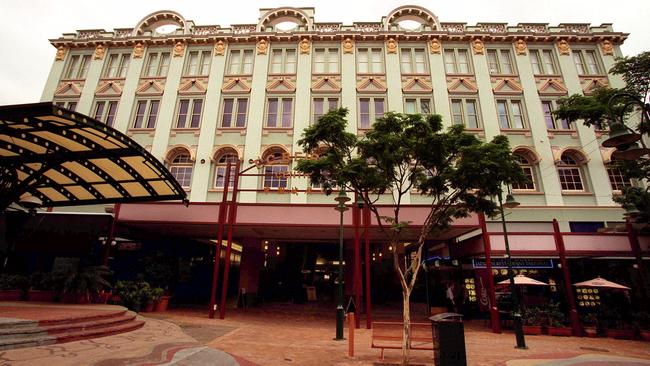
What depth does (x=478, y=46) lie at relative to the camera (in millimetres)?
20750

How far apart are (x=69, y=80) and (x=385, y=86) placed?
19.9 m

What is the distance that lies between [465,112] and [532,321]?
1147 centimetres

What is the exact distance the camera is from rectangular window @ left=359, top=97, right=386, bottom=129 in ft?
63.2

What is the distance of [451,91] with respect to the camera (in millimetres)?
19781

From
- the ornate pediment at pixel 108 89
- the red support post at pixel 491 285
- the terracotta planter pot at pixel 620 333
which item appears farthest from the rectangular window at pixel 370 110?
the ornate pediment at pixel 108 89

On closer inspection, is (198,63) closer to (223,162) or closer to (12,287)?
(223,162)

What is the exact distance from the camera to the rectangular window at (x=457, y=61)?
2053 cm

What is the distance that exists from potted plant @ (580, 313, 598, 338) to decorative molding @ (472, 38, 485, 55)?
15559 millimetres

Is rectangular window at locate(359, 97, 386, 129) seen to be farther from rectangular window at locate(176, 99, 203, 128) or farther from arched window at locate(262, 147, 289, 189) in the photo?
rectangular window at locate(176, 99, 203, 128)

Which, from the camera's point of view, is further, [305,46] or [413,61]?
[305,46]

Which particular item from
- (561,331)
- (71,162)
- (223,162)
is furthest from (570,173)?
(71,162)

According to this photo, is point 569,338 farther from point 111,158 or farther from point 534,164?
point 111,158

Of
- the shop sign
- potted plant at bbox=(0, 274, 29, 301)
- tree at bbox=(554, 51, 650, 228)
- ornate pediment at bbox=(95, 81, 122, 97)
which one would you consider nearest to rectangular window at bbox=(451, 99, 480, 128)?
tree at bbox=(554, 51, 650, 228)

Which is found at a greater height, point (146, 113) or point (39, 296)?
point (146, 113)
